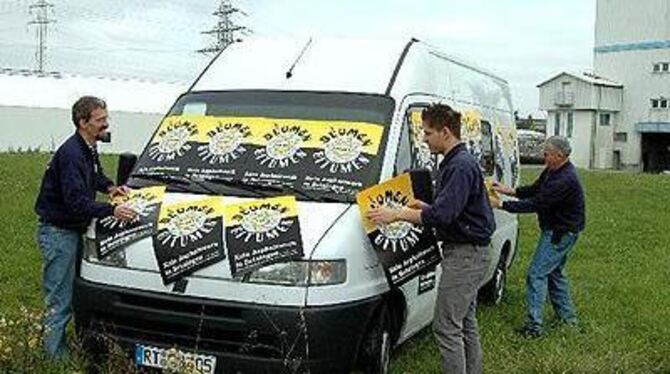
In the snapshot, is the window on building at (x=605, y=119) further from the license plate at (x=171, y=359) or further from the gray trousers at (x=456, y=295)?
the license plate at (x=171, y=359)

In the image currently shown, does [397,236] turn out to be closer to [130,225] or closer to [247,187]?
[247,187]

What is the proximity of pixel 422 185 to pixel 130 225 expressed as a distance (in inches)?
74.4

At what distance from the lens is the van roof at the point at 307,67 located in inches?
263

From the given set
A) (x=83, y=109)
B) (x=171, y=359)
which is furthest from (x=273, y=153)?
(x=171, y=359)

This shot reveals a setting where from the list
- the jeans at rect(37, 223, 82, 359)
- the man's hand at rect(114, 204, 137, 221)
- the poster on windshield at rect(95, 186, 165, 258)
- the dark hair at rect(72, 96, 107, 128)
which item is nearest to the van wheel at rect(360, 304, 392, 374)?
the poster on windshield at rect(95, 186, 165, 258)

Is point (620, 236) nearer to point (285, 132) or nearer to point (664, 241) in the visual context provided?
point (664, 241)

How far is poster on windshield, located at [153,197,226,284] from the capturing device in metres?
5.32

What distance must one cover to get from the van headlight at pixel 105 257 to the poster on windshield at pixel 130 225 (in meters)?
0.03

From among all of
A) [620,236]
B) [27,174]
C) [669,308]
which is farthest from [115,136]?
[669,308]

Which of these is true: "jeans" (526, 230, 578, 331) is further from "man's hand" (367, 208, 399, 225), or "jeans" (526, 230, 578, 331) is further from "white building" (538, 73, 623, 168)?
"white building" (538, 73, 623, 168)

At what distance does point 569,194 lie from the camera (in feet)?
25.8

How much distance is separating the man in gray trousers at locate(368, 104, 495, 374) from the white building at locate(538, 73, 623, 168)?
4214cm

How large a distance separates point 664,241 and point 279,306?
12.3 m

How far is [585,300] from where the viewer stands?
10031 millimetres
